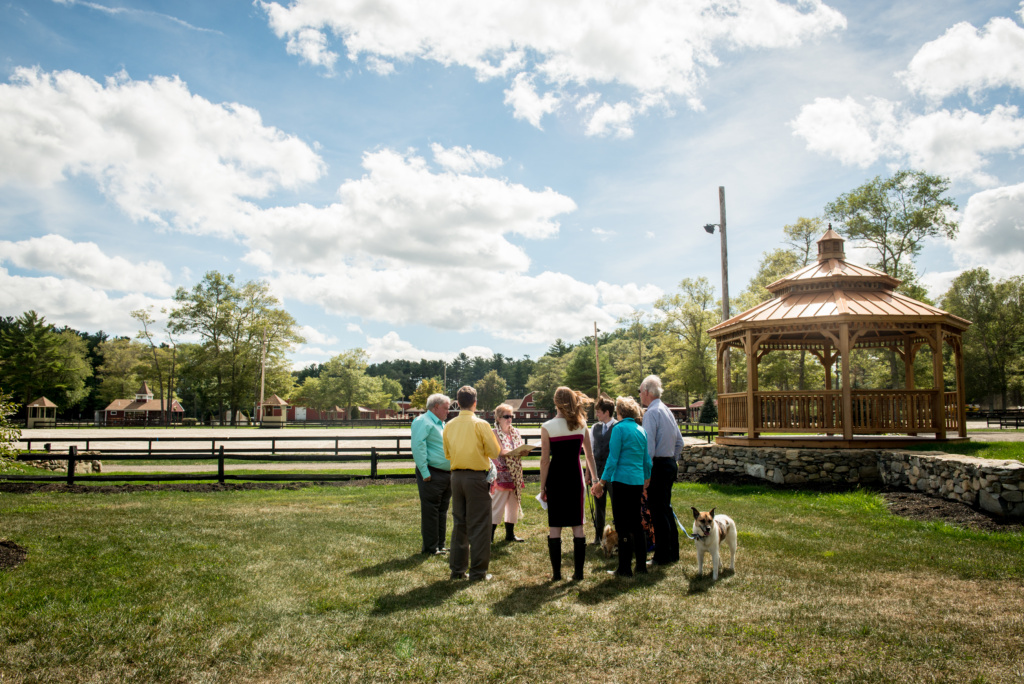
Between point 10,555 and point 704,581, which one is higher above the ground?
point 10,555

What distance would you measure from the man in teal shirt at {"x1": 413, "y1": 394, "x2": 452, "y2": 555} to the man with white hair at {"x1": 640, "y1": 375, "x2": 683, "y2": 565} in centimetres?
227

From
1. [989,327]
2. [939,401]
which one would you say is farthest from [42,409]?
[989,327]

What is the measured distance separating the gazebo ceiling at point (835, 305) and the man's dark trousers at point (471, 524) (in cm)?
1024

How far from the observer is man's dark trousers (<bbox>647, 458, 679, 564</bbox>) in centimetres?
650

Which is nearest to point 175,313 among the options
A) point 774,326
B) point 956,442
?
point 774,326

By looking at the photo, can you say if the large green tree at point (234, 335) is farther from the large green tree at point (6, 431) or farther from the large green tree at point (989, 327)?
the large green tree at point (989, 327)

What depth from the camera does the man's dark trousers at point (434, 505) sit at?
22.7 ft

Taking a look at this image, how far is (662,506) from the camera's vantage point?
655 cm

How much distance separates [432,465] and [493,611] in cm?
230

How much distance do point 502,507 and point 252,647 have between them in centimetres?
378

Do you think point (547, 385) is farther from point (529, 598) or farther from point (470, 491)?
point (529, 598)

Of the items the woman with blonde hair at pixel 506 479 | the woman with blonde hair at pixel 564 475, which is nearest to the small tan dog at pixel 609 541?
the woman with blonde hair at pixel 564 475

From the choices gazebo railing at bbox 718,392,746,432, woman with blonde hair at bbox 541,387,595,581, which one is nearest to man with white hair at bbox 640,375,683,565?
woman with blonde hair at bbox 541,387,595,581

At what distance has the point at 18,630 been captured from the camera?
4.34m
